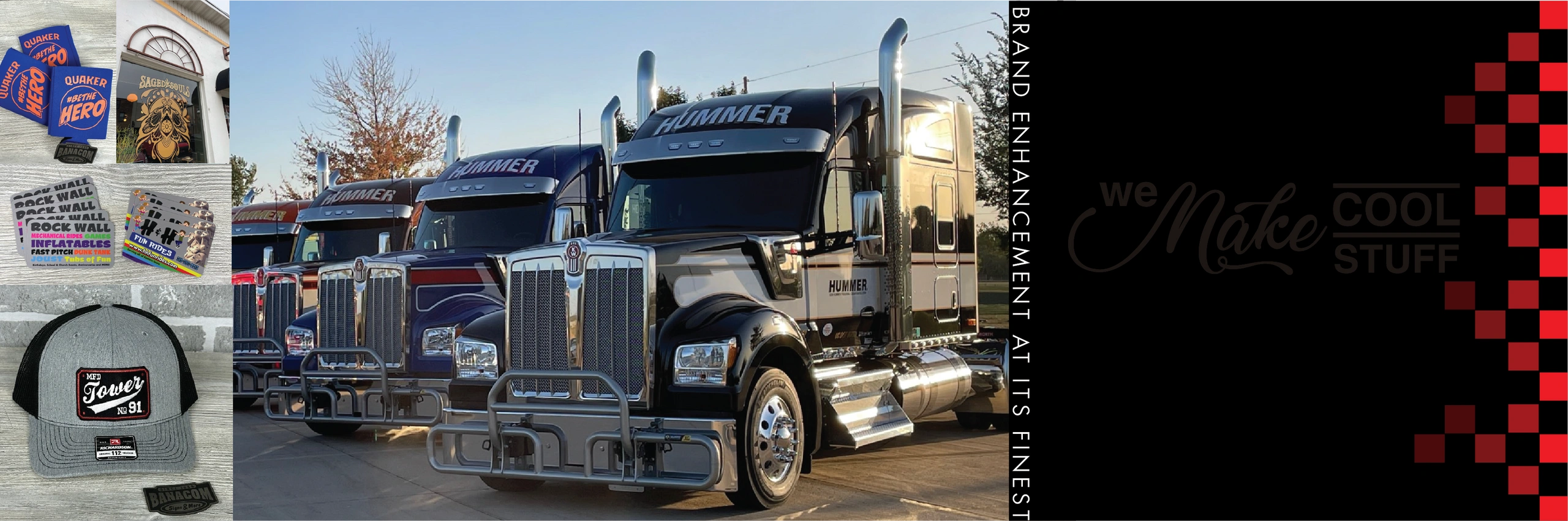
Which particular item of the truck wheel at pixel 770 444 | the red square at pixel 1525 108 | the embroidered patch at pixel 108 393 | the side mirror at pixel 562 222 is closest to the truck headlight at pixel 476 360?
the side mirror at pixel 562 222

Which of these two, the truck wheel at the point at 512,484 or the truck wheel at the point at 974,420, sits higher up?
the truck wheel at the point at 974,420

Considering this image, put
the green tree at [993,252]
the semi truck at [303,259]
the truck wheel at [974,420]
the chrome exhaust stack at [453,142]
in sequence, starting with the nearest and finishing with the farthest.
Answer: the green tree at [993,252]
the chrome exhaust stack at [453,142]
the semi truck at [303,259]
the truck wheel at [974,420]

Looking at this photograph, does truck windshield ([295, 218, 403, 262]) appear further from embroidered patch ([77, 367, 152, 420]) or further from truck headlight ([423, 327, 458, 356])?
embroidered patch ([77, 367, 152, 420])

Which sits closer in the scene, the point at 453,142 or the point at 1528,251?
the point at 1528,251

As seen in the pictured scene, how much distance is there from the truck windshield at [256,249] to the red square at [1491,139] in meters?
4.67

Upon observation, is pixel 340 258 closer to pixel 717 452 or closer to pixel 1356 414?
pixel 717 452

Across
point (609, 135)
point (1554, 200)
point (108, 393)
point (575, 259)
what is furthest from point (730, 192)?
point (1554, 200)

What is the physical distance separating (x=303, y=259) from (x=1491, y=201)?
5.73 m

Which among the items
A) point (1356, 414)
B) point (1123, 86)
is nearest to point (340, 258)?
point (1123, 86)

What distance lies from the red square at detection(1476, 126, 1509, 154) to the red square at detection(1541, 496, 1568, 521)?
0.95 meters

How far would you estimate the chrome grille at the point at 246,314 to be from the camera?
20.8 feet

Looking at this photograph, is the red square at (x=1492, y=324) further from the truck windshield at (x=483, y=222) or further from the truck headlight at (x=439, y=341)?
the truck headlight at (x=439, y=341)

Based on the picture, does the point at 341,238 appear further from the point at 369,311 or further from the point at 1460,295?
the point at 1460,295

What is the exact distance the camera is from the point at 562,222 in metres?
6.23
